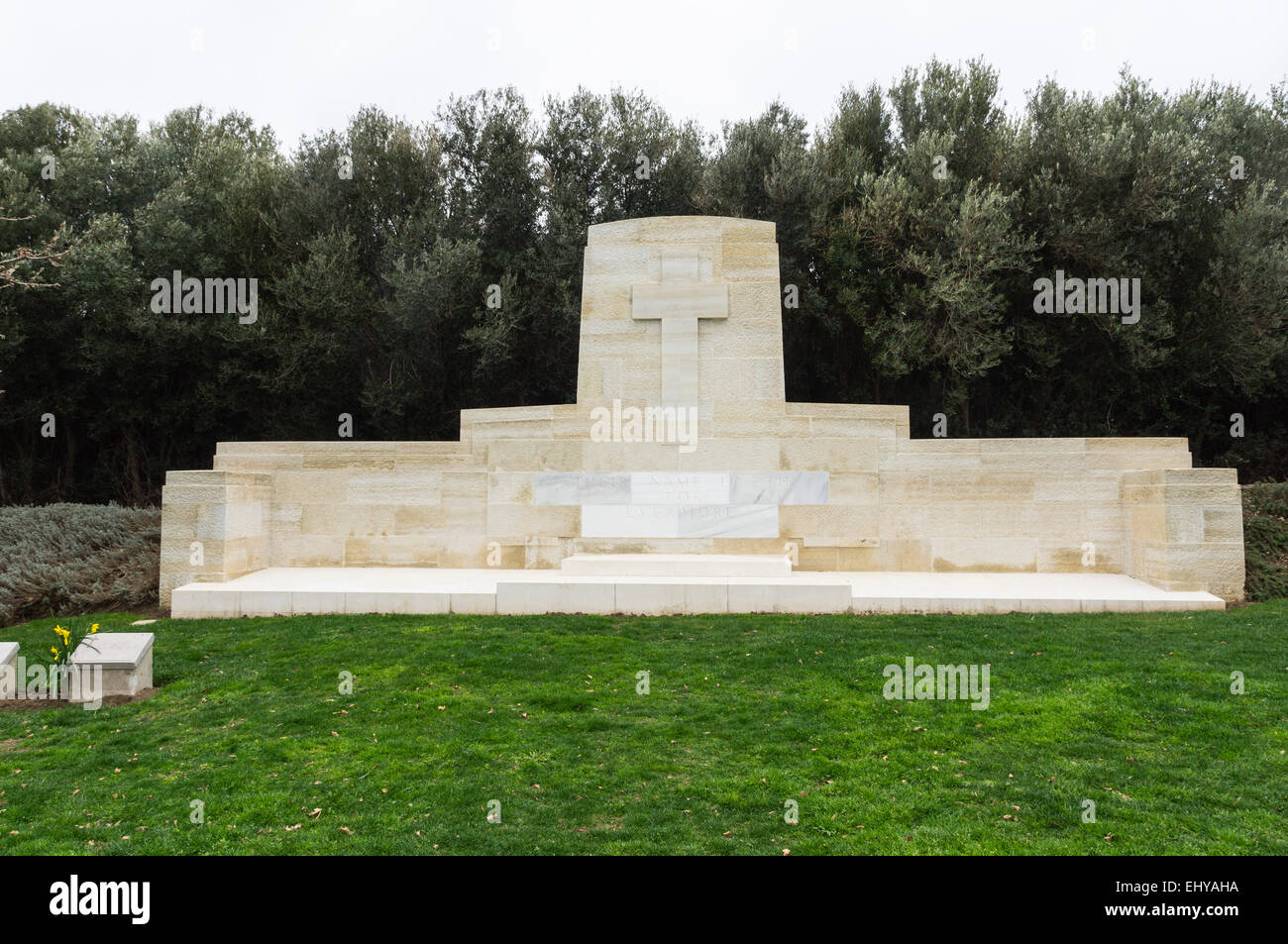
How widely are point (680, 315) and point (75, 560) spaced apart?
396 inches

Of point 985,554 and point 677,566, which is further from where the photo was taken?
point 985,554

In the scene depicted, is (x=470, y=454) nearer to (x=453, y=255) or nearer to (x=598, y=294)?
(x=598, y=294)

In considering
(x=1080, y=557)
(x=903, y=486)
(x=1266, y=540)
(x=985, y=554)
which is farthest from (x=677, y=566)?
(x=1266, y=540)

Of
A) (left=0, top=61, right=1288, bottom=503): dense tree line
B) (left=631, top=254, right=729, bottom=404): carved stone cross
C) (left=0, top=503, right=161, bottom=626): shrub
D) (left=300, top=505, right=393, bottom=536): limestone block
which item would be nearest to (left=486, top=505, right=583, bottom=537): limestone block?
(left=300, top=505, right=393, bottom=536): limestone block

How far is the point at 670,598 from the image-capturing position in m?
10.6

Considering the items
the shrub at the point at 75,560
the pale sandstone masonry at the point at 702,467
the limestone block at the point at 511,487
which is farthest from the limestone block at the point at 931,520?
the shrub at the point at 75,560

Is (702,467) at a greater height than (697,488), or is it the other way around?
(702,467)

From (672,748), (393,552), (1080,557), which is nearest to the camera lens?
(672,748)

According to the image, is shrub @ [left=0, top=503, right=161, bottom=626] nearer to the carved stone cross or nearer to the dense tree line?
the dense tree line

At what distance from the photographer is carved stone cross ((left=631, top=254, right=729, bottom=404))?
43.7 ft

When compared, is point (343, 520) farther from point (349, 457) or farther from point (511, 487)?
point (511, 487)

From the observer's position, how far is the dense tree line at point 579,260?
17.9m
